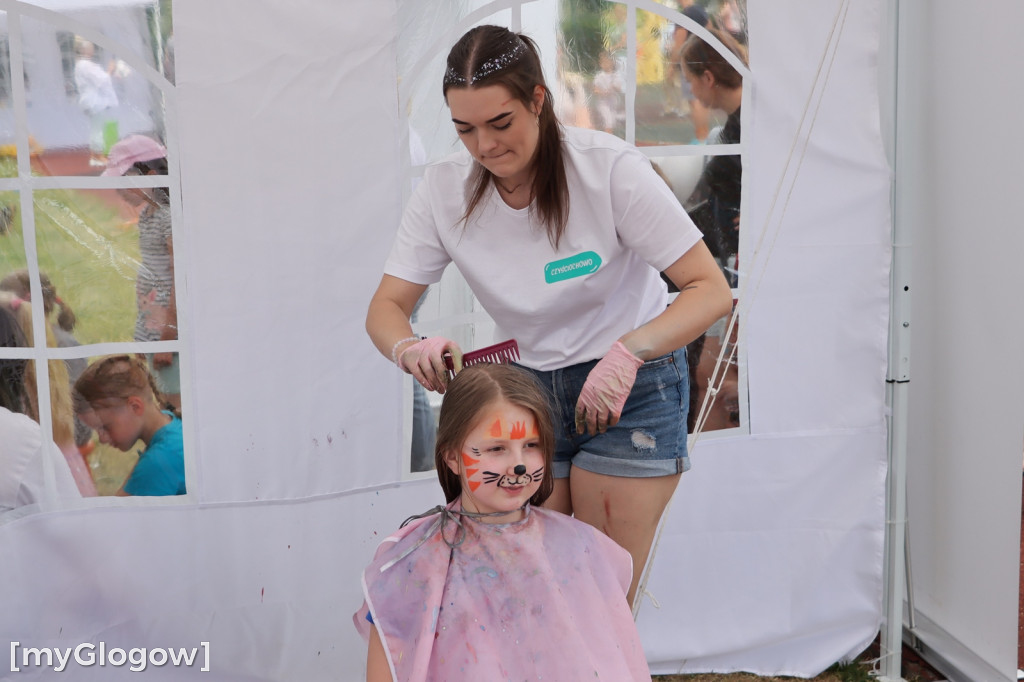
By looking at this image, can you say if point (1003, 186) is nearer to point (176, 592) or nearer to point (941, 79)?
point (941, 79)

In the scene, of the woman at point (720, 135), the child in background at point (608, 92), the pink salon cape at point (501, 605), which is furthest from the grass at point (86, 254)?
the woman at point (720, 135)

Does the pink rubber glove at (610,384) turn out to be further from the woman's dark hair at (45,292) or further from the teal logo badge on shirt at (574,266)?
the woman's dark hair at (45,292)

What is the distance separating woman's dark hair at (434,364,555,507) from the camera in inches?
58.4

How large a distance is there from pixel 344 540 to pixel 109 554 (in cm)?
54

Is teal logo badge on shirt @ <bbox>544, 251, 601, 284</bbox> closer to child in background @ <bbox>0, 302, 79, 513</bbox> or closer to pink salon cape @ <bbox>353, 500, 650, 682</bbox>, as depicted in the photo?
pink salon cape @ <bbox>353, 500, 650, 682</bbox>

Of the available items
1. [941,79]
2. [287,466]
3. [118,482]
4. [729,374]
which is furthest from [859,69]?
[118,482]

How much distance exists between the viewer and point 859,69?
2.43 metres

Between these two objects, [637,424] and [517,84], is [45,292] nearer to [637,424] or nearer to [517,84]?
[517,84]

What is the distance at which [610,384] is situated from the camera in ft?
4.93

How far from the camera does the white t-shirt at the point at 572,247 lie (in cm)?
157

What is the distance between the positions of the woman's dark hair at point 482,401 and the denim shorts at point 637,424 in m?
0.12

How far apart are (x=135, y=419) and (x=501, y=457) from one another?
1134 mm

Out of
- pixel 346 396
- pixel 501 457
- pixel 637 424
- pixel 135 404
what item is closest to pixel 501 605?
pixel 501 457

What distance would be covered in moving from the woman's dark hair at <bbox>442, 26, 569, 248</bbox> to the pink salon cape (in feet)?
1.64
